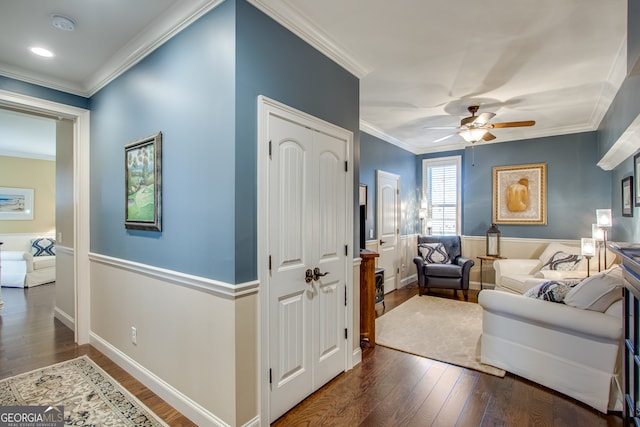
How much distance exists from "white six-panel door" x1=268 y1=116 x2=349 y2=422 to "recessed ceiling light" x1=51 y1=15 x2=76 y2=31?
5.48 feet

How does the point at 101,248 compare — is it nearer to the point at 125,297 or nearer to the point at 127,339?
the point at 125,297

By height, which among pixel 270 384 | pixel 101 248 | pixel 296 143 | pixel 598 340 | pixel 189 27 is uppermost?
pixel 189 27

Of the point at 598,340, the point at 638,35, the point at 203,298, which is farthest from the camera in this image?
the point at 598,340

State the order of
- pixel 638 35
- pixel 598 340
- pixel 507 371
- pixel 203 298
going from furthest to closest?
pixel 507 371, pixel 598 340, pixel 203 298, pixel 638 35

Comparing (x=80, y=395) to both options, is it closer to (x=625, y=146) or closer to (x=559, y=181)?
(x=625, y=146)

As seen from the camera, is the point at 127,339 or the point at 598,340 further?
the point at 127,339

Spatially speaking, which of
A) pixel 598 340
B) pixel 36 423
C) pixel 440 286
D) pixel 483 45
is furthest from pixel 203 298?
pixel 440 286

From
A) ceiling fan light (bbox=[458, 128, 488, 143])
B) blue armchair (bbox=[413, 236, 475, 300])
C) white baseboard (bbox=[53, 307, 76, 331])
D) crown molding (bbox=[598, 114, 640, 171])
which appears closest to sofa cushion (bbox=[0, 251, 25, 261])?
white baseboard (bbox=[53, 307, 76, 331])

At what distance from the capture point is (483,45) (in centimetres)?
256

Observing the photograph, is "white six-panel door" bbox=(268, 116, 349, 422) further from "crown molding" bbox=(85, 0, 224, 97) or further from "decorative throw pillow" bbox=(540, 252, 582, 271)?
"decorative throw pillow" bbox=(540, 252, 582, 271)

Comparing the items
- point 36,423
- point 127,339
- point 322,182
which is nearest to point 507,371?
point 322,182

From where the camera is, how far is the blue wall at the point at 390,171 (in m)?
4.92

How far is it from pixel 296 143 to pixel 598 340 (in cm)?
255

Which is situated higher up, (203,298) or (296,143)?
(296,143)
